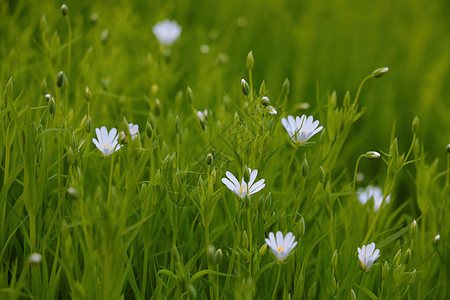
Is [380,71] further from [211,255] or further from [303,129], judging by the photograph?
[211,255]

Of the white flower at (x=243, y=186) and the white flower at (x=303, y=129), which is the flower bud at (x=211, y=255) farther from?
the white flower at (x=303, y=129)

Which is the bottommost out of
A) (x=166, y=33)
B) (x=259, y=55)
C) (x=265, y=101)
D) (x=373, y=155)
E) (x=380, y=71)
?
(x=373, y=155)

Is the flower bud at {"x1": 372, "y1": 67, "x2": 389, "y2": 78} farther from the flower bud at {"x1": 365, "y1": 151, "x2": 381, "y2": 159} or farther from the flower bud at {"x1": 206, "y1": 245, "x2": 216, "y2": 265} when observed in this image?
the flower bud at {"x1": 206, "y1": 245, "x2": 216, "y2": 265}

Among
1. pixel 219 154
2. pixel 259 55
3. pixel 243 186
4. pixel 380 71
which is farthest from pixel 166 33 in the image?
pixel 243 186

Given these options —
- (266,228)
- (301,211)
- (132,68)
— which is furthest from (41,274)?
(132,68)

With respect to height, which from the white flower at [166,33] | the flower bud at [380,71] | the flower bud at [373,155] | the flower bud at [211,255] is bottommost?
the flower bud at [211,255]

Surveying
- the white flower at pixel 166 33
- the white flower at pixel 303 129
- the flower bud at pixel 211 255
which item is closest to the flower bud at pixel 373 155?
the white flower at pixel 303 129
